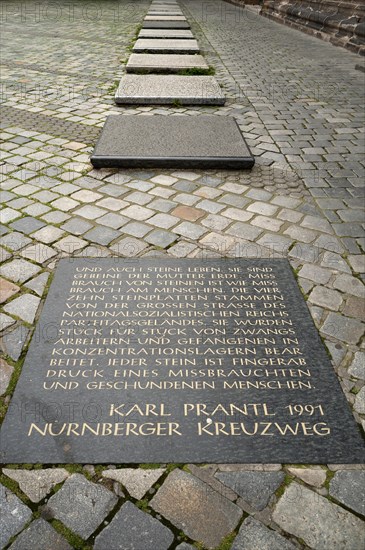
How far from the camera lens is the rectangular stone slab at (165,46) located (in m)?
9.62

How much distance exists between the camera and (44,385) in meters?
2.26

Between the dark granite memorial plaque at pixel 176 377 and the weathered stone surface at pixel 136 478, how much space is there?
0.16 feet

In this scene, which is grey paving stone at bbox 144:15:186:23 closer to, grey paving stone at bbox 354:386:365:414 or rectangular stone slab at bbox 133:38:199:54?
rectangular stone slab at bbox 133:38:199:54

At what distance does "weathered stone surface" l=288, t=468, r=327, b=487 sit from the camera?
1.91 meters

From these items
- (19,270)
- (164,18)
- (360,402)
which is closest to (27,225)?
(19,270)

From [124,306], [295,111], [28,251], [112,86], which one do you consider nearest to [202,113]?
[295,111]

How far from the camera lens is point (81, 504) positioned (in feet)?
5.94

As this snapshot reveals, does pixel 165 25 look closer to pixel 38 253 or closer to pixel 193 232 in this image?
pixel 193 232

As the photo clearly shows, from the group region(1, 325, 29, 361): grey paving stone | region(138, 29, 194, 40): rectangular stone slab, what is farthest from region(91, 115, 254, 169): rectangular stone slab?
region(138, 29, 194, 40): rectangular stone slab

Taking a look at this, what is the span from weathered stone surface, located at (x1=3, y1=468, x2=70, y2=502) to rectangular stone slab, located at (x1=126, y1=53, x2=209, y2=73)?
25.1 feet

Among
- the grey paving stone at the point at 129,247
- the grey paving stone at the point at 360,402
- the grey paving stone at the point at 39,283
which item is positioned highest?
the grey paving stone at the point at 129,247

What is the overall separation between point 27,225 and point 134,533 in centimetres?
265

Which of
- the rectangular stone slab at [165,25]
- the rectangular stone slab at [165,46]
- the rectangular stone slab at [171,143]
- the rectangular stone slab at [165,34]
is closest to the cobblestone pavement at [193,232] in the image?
the rectangular stone slab at [171,143]

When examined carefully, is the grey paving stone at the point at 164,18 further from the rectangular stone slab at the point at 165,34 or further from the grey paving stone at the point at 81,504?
the grey paving stone at the point at 81,504
